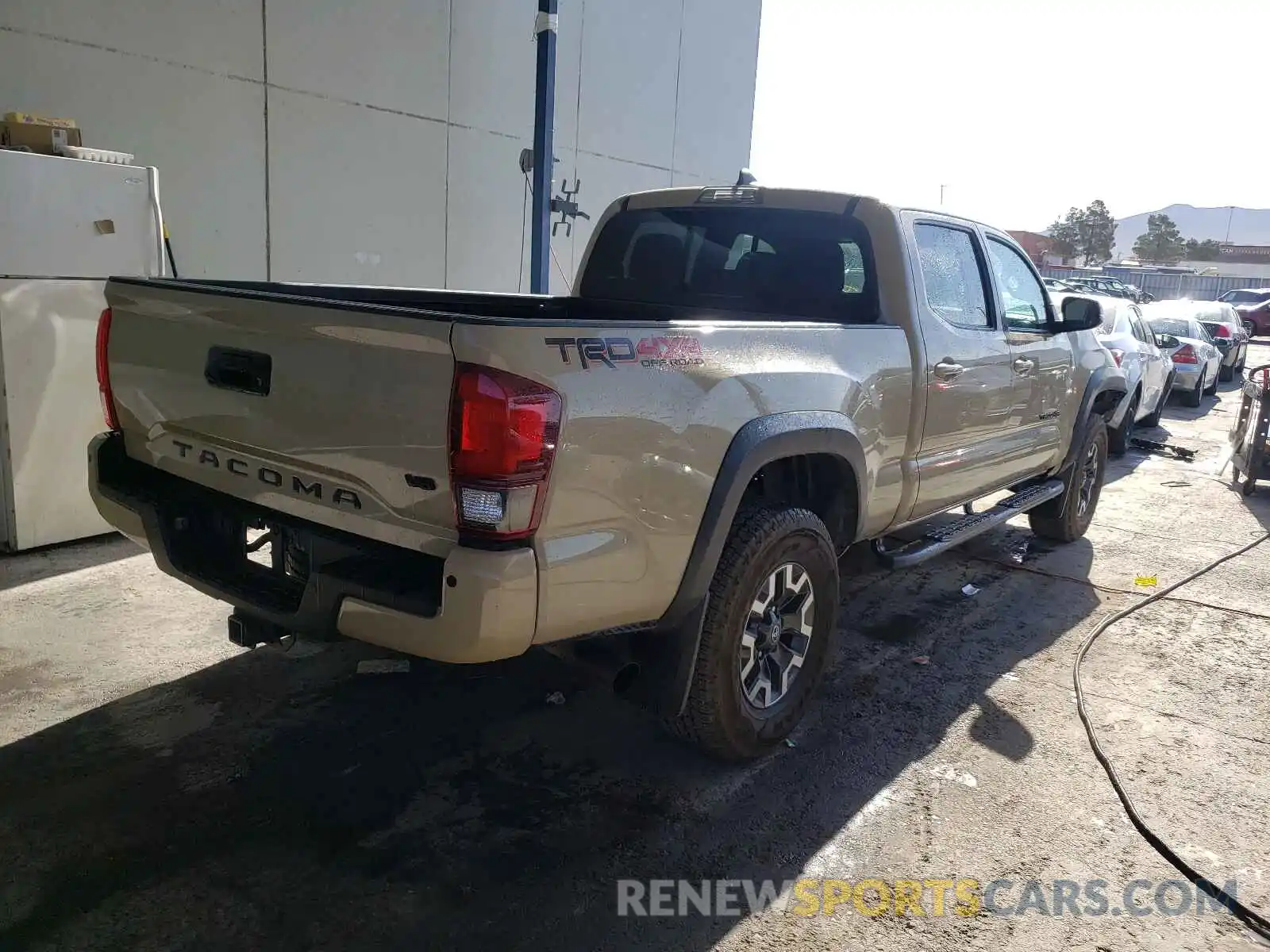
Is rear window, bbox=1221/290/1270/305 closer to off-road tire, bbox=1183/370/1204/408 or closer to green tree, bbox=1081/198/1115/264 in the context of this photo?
off-road tire, bbox=1183/370/1204/408

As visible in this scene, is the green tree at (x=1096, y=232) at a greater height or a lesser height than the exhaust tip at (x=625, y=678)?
greater

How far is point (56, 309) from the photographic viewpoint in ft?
17.8

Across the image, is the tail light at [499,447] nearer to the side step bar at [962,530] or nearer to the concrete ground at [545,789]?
the concrete ground at [545,789]

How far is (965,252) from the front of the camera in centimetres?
483

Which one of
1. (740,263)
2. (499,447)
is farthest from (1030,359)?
(499,447)

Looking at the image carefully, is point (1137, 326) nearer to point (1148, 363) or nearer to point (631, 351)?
point (1148, 363)

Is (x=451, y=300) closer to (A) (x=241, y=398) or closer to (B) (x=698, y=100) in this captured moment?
(A) (x=241, y=398)

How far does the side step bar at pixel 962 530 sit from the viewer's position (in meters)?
4.42

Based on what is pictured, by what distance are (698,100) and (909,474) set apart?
993cm

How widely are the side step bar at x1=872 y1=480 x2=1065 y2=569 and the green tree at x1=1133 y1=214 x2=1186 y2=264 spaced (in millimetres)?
88110

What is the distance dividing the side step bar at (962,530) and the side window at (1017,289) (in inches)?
39.9

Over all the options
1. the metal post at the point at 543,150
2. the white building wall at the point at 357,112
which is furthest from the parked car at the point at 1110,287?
the metal post at the point at 543,150

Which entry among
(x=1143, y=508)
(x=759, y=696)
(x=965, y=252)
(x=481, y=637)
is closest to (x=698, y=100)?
(x=1143, y=508)

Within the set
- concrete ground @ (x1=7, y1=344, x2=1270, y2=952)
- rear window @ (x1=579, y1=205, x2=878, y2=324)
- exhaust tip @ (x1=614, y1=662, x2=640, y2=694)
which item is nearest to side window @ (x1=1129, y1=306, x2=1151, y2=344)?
concrete ground @ (x1=7, y1=344, x2=1270, y2=952)
